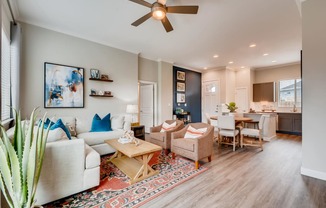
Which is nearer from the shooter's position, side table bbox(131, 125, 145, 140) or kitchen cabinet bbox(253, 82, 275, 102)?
side table bbox(131, 125, 145, 140)

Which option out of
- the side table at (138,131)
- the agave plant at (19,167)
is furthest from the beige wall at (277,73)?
the agave plant at (19,167)

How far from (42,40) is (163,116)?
427 cm

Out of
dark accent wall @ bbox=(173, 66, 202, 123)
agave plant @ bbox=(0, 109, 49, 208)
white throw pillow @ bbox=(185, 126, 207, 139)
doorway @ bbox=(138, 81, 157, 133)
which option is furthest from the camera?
dark accent wall @ bbox=(173, 66, 202, 123)

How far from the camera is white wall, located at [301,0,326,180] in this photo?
2.36m

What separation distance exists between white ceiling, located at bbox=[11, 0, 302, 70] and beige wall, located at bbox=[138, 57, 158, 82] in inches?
21.3

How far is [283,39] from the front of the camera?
406 cm

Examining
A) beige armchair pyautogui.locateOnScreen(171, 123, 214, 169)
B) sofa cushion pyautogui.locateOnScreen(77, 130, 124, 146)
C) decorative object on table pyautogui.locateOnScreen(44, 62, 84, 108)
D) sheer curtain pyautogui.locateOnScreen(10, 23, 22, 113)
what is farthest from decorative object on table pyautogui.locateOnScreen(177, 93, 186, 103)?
sheer curtain pyautogui.locateOnScreen(10, 23, 22, 113)

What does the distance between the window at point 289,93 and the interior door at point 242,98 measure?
4.49 ft

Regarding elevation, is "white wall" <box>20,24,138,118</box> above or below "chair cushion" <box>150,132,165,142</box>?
above

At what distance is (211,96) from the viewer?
7.48 m

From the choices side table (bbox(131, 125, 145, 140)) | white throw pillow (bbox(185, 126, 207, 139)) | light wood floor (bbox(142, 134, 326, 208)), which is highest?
white throw pillow (bbox(185, 126, 207, 139))

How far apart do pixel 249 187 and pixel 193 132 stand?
4.40ft

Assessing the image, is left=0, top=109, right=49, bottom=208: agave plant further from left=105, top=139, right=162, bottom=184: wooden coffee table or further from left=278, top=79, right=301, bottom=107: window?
left=278, top=79, right=301, bottom=107: window

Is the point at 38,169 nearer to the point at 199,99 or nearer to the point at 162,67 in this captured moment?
the point at 162,67
